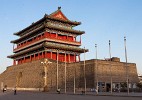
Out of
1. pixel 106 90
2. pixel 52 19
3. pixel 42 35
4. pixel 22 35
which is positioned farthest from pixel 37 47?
pixel 106 90

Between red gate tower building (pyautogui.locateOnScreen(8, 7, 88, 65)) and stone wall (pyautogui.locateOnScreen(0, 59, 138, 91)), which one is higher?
red gate tower building (pyautogui.locateOnScreen(8, 7, 88, 65))

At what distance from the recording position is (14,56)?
89375mm

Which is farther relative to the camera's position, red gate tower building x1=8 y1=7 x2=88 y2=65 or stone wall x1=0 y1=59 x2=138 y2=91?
red gate tower building x1=8 y1=7 x2=88 y2=65

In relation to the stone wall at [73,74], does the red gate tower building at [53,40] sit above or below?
above

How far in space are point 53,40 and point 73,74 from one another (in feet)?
54.6

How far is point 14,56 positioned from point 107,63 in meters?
42.7

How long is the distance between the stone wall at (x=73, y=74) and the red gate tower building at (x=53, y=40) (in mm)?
5018

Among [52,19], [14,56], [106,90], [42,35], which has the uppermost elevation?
[52,19]

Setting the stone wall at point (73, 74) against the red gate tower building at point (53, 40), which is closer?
the stone wall at point (73, 74)

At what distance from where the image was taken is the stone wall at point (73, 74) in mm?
56750

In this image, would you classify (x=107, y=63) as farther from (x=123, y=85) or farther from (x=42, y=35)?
(x=42, y=35)

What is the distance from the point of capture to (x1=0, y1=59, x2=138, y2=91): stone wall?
186ft

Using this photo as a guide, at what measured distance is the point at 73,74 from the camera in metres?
60.5

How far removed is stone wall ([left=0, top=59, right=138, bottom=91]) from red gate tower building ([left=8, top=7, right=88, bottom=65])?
16.5 feet
